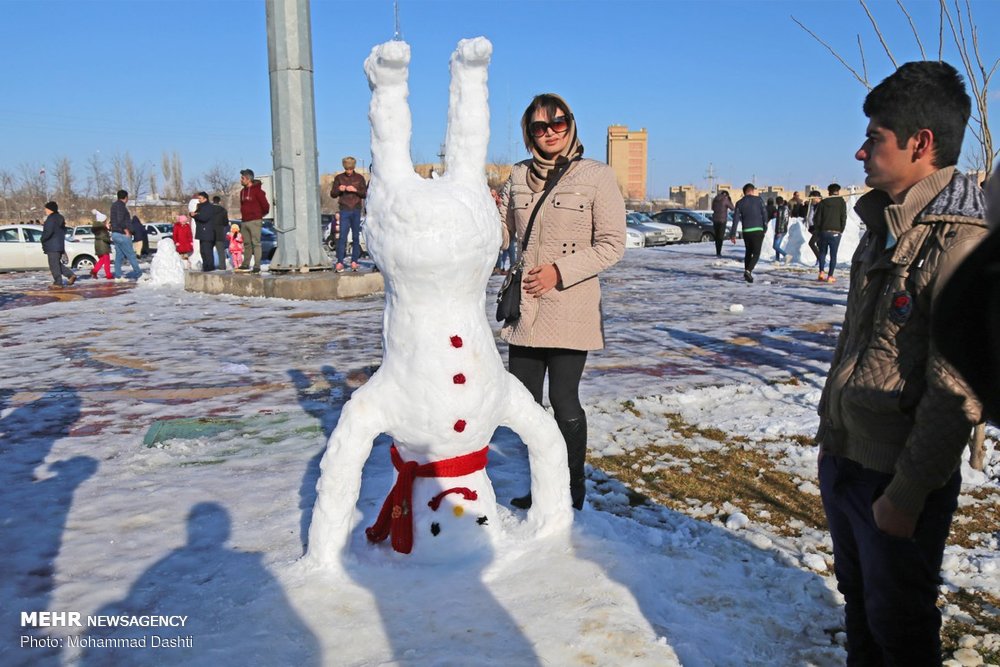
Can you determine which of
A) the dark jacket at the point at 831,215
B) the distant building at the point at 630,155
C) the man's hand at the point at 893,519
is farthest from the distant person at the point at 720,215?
the distant building at the point at 630,155

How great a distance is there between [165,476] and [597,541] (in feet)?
7.91

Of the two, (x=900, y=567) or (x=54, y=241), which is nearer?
(x=900, y=567)

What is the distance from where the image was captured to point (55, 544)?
3174mm

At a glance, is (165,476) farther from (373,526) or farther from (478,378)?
(478,378)

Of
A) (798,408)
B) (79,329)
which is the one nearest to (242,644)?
(798,408)

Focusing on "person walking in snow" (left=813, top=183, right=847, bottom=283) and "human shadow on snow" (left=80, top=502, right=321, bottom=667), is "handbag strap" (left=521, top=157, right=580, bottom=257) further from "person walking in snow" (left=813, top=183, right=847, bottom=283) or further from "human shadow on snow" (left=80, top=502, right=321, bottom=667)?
"person walking in snow" (left=813, top=183, right=847, bottom=283)

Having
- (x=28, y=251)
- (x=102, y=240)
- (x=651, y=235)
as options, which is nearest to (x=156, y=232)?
(x=28, y=251)

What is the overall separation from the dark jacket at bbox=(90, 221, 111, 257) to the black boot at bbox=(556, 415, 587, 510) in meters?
16.2

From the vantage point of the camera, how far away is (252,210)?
43.9 feet

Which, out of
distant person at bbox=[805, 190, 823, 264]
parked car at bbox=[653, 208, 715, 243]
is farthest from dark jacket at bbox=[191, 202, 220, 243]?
parked car at bbox=[653, 208, 715, 243]

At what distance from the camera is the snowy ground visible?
242 cm

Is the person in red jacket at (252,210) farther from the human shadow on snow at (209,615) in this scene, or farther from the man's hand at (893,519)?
the man's hand at (893,519)

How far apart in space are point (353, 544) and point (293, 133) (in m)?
10.1

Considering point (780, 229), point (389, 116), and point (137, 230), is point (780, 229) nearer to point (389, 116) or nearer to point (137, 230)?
point (137, 230)
